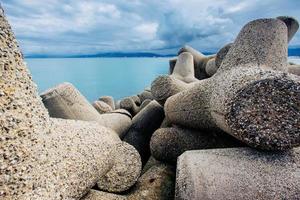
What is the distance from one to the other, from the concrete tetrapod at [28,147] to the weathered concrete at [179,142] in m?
0.88

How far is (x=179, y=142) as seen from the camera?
2.15 meters

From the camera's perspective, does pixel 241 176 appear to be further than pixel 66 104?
No

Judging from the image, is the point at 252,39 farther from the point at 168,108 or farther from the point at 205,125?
the point at 168,108

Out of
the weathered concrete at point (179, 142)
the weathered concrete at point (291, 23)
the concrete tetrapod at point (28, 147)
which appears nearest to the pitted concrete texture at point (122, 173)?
the weathered concrete at point (179, 142)

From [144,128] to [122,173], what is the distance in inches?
44.3

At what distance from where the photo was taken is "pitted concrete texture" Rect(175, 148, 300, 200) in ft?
4.16

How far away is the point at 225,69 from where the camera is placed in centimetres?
192

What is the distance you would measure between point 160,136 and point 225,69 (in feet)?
2.31

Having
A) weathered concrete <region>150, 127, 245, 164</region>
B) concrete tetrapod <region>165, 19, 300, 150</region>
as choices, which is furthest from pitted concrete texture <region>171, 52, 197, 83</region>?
concrete tetrapod <region>165, 19, 300, 150</region>

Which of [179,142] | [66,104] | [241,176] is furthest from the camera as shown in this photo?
[66,104]

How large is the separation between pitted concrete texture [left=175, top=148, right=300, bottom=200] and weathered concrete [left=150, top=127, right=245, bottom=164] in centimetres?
56

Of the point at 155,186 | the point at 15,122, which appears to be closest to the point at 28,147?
the point at 15,122

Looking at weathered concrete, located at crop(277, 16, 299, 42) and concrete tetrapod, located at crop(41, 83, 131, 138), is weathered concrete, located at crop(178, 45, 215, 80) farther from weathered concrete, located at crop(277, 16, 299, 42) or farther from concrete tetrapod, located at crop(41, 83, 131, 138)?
concrete tetrapod, located at crop(41, 83, 131, 138)

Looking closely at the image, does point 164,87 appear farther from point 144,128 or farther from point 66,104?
point 66,104
